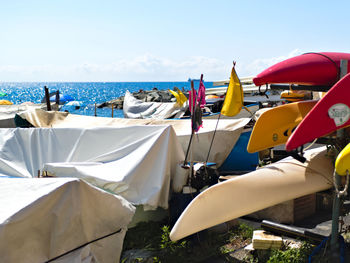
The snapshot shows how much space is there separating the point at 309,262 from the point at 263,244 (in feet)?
2.50

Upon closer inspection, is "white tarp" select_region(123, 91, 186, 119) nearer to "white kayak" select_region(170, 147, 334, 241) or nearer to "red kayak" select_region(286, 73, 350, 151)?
"white kayak" select_region(170, 147, 334, 241)

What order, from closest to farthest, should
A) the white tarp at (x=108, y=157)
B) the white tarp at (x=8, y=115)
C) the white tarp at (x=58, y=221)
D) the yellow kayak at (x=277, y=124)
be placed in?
1. the white tarp at (x=58, y=221)
2. the yellow kayak at (x=277, y=124)
3. the white tarp at (x=108, y=157)
4. the white tarp at (x=8, y=115)

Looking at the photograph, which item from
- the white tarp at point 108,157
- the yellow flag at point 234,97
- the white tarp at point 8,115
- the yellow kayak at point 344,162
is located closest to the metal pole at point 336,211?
the yellow kayak at point 344,162

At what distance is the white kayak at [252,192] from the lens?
188 inches

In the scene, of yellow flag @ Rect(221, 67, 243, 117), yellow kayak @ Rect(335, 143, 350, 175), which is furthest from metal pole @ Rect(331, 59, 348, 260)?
yellow flag @ Rect(221, 67, 243, 117)

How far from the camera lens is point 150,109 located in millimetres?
20297

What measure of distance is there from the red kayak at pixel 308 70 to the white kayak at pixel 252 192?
1.21 m

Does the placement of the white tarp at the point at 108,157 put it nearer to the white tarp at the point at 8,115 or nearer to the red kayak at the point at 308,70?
the red kayak at the point at 308,70

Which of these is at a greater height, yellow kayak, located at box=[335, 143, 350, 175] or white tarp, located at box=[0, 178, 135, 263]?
yellow kayak, located at box=[335, 143, 350, 175]

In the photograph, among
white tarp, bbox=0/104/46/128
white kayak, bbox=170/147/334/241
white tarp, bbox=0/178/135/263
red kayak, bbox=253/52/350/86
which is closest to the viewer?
white tarp, bbox=0/178/135/263

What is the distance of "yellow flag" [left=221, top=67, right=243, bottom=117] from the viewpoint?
6.79 meters

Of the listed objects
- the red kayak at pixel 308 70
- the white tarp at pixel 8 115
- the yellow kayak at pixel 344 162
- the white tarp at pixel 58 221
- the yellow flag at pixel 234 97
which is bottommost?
the white tarp at pixel 8 115

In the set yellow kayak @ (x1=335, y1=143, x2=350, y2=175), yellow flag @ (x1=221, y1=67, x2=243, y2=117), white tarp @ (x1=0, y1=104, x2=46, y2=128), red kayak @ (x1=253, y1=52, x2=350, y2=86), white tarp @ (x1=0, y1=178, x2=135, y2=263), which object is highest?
red kayak @ (x1=253, y1=52, x2=350, y2=86)

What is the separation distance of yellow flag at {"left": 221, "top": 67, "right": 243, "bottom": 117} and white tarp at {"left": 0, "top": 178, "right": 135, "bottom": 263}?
262 centimetres
